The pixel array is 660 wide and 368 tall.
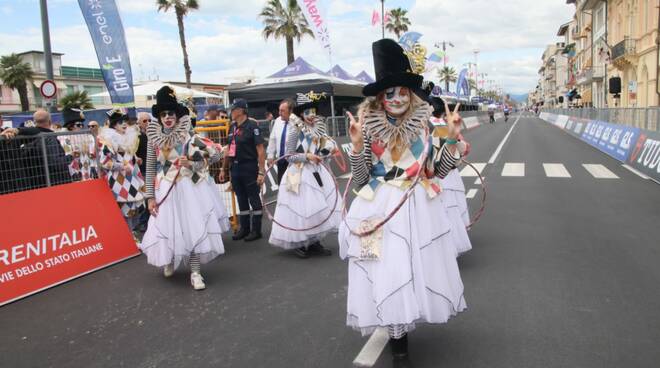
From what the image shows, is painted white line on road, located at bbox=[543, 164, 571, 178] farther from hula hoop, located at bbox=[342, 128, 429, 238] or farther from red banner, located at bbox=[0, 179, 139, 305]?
hula hoop, located at bbox=[342, 128, 429, 238]

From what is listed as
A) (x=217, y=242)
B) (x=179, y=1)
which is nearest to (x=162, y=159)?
(x=217, y=242)

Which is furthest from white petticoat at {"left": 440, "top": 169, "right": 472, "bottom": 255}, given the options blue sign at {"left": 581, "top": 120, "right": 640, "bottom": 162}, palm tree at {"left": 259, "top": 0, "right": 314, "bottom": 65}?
palm tree at {"left": 259, "top": 0, "right": 314, "bottom": 65}

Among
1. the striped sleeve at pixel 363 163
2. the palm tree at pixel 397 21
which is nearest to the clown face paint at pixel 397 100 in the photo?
the striped sleeve at pixel 363 163

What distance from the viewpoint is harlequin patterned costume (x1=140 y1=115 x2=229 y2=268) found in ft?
18.3

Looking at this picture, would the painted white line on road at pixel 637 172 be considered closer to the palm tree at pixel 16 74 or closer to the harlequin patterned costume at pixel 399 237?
the harlequin patterned costume at pixel 399 237

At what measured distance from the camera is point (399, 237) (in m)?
3.37

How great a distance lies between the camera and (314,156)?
6.61 meters

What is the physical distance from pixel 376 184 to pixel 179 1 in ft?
119

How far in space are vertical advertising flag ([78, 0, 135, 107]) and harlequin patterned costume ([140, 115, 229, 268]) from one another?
7.62 metres

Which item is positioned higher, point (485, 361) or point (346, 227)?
point (346, 227)

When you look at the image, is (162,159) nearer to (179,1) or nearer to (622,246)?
(622,246)

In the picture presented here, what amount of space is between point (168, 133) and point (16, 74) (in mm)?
53394

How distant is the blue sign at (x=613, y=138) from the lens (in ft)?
51.9

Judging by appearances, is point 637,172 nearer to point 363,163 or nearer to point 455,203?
point 455,203
